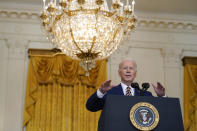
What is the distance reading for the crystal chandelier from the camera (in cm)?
565

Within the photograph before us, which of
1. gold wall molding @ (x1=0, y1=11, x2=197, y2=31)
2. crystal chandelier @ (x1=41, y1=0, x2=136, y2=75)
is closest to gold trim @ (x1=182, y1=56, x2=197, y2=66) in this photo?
gold wall molding @ (x1=0, y1=11, x2=197, y2=31)

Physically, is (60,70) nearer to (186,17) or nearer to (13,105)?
(13,105)

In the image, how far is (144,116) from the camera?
3.34m

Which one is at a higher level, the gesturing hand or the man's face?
the man's face

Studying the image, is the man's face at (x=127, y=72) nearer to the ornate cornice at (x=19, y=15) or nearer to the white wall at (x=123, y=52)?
the white wall at (x=123, y=52)

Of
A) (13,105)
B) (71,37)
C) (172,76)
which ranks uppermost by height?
(71,37)

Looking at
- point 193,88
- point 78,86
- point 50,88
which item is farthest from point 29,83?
point 193,88

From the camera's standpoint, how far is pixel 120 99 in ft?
11.1

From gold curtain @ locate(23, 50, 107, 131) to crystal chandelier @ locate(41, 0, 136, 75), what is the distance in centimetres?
275

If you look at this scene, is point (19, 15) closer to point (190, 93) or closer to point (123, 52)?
point (123, 52)

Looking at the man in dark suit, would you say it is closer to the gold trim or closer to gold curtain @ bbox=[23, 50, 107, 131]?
gold curtain @ bbox=[23, 50, 107, 131]

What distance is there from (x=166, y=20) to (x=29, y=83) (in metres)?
3.59

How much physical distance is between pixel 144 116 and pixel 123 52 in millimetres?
5892

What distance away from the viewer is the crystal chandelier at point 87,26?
222 inches
